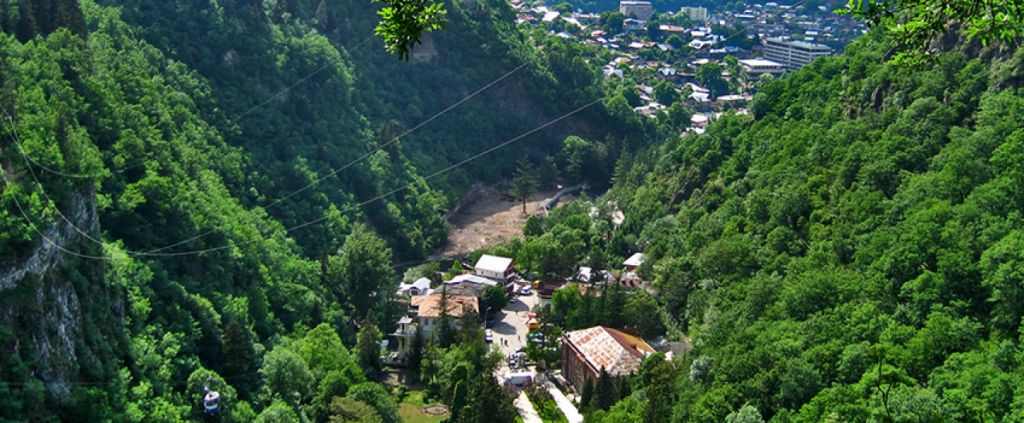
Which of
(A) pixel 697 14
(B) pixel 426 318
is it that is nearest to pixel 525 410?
(B) pixel 426 318

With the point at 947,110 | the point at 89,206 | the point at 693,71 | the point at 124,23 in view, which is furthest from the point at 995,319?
the point at 693,71

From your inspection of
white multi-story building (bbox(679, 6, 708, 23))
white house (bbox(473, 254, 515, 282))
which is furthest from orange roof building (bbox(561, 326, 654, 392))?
white multi-story building (bbox(679, 6, 708, 23))

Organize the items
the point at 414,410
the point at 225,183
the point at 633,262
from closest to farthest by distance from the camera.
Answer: the point at 414,410 < the point at 225,183 < the point at 633,262

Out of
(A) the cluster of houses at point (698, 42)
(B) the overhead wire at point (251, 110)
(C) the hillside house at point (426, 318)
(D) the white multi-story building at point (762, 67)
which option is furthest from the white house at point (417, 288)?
(D) the white multi-story building at point (762, 67)

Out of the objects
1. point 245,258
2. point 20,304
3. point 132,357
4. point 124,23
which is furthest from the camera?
point 124,23

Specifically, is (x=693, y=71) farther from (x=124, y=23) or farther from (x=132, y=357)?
(x=132, y=357)

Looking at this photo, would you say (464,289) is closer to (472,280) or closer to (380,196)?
(472,280)

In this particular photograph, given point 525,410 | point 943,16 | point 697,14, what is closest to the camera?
point 943,16
